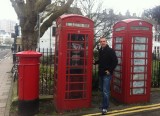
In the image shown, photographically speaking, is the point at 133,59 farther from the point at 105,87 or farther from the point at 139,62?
the point at 105,87

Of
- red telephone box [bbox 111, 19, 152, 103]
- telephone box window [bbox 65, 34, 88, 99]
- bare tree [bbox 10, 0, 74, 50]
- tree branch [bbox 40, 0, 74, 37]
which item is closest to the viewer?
telephone box window [bbox 65, 34, 88, 99]

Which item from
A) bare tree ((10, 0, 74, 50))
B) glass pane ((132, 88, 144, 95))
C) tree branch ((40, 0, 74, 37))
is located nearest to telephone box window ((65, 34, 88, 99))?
glass pane ((132, 88, 144, 95))

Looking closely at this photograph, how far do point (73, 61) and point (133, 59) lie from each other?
5.54 ft

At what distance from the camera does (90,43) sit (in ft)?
21.9

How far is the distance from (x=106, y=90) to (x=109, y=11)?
35.0 metres

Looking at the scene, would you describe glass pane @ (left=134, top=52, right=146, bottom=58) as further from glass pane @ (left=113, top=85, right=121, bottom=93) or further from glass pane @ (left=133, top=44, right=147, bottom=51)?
glass pane @ (left=113, top=85, right=121, bottom=93)

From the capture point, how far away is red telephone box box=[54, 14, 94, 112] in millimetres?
6461

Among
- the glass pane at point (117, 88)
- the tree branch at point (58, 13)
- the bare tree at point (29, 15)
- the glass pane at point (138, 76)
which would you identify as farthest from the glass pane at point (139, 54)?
the tree branch at point (58, 13)

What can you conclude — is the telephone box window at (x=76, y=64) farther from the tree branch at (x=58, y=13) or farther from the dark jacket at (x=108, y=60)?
the tree branch at (x=58, y=13)

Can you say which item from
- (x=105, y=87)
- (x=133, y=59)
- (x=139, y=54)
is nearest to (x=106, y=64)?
(x=105, y=87)

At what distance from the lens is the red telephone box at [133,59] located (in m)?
7.11

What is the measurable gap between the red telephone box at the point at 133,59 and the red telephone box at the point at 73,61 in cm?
104

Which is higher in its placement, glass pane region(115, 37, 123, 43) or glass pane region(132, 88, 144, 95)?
glass pane region(115, 37, 123, 43)

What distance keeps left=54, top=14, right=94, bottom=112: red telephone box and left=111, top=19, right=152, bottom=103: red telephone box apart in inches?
40.9
